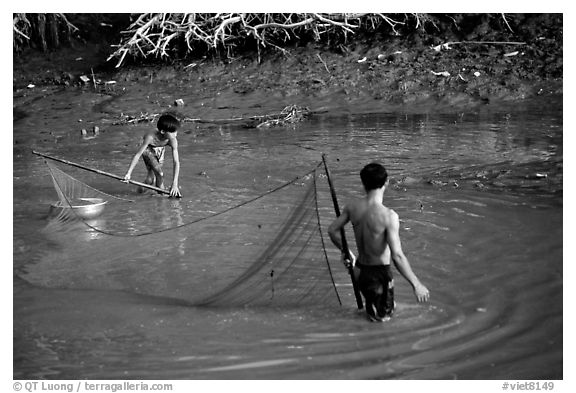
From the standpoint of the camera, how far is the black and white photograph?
4.23 m

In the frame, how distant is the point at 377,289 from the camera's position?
439cm

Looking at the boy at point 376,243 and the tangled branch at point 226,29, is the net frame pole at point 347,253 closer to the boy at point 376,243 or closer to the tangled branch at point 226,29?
the boy at point 376,243

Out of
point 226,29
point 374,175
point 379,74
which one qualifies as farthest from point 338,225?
point 226,29

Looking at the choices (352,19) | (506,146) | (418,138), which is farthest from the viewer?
(352,19)

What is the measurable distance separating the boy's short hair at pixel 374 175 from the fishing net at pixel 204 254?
659 millimetres

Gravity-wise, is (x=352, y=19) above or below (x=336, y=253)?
above

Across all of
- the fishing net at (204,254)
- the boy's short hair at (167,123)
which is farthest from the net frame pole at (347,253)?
the boy's short hair at (167,123)

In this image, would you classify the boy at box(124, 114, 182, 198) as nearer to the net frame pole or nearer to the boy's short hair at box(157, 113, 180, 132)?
the boy's short hair at box(157, 113, 180, 132)

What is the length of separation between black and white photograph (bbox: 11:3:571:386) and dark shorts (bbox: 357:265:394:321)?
1cm

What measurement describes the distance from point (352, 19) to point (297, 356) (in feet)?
35.0
